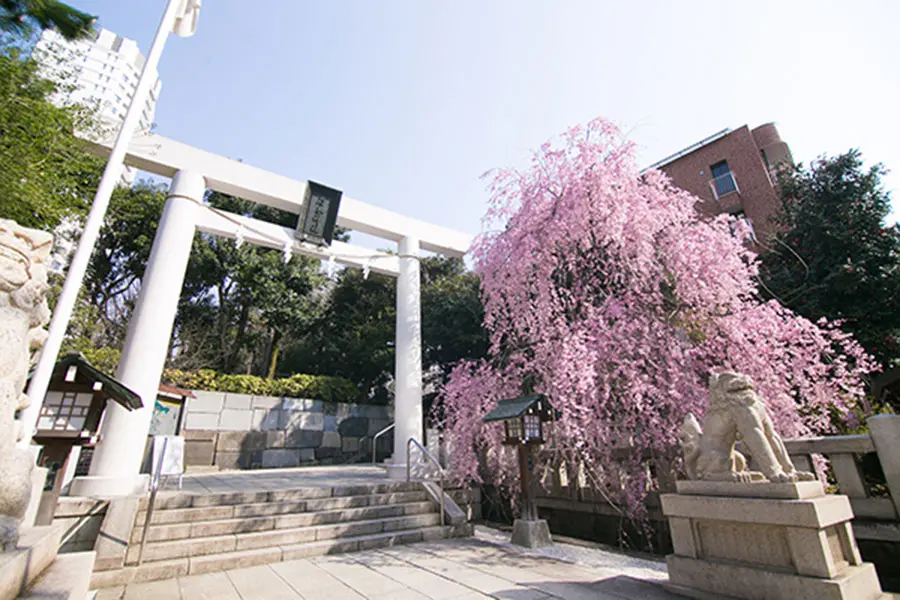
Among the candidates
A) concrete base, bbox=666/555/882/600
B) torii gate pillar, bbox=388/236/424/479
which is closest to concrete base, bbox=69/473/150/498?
torii gate pillar, bbox=388/236/424/479

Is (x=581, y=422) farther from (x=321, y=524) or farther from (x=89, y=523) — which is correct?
(x=89, y=523)

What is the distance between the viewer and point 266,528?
16.4 ft

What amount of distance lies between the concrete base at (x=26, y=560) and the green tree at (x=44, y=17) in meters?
6.03

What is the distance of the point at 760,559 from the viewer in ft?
9.87

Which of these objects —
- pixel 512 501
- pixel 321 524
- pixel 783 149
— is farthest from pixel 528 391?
pixel 783 149

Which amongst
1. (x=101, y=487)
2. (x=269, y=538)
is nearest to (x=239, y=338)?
(x=101, y=487)

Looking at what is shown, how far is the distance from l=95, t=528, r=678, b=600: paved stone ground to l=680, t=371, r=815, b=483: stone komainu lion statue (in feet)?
3.68

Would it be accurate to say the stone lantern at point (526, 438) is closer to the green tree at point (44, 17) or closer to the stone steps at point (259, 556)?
the stone steps at point (259, 556)

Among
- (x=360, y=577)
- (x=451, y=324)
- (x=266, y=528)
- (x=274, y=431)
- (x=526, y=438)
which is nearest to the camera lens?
(x=360, y=577)

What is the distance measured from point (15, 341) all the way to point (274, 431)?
10864 mm

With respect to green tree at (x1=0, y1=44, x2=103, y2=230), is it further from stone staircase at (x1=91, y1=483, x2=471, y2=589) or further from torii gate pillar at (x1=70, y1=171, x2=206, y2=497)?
stone staircase at (x1=91, y1=483, x2=471, y2=589)

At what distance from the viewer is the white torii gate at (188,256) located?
19.5ft

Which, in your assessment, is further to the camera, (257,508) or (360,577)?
(257,508)

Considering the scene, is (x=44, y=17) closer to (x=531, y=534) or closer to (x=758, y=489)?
(x=531, y=534)
